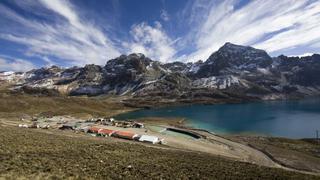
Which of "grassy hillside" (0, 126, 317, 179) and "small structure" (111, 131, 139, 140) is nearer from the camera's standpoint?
"grassy hillside" (0, 126, 317, 179)

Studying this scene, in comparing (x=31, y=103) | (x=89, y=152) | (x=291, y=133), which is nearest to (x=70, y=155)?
(x=89, y=152)

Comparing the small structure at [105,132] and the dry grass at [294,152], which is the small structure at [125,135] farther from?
the dry grass at [294,152]

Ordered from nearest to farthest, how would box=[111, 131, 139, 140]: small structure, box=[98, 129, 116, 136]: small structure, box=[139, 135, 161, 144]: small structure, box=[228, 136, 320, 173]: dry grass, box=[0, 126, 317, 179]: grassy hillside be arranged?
1. box=[0, 126, 317, 179]: grassy hillside
2. box=[228, 136, 320, 173]: dry grass
3. box=[139, 135, 161, 144]: small structure
4. box=[111, 131, 139, 140]: small structure
5. box=[98, 129, 116, 136]: small structure

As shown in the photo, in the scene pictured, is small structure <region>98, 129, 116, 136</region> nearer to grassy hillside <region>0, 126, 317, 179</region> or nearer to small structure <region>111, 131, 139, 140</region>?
small structure <region>111, 131, 139, 140</region>

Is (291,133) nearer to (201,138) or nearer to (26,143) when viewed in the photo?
(201,138)

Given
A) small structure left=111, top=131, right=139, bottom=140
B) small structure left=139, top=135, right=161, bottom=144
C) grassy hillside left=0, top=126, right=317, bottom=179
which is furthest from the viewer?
small structure left=111, top=131, right=139, bottom=140

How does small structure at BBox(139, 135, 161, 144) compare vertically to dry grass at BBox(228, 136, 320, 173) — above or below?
above

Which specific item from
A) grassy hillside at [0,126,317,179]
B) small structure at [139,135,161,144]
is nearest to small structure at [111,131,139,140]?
small structure at [139,135,161,144]

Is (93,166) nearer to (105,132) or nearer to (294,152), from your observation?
(105,132)

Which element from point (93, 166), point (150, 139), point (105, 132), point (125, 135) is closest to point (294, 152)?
point (150, 139)

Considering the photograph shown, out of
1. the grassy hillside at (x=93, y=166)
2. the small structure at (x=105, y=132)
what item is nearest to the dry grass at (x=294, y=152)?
the grassy hillside at (x=93, y=166)

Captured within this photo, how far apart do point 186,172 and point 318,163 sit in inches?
1433

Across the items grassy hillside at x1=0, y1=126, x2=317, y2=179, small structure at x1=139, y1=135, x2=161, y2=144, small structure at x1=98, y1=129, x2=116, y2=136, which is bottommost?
small structure at x1=139, y1=135, x2=161, y2=144

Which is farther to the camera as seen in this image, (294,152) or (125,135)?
(125,135)
